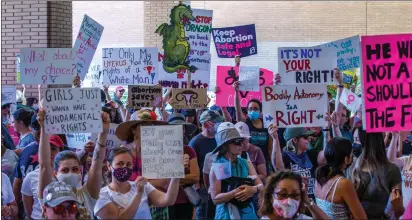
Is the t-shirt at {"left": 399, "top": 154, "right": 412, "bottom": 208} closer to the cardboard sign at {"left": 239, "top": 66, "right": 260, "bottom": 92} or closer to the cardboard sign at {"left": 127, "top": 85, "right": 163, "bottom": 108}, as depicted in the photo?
the cardboard sign at {"left": 127, "top": 85, "right": 163, "bottom": 108}

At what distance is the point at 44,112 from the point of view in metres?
6.75

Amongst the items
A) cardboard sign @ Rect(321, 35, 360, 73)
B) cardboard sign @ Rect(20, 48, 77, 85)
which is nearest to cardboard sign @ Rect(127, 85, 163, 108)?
cardboard sign @ Rect(20, 48, 77, 85)

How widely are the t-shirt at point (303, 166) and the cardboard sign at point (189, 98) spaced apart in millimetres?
2660

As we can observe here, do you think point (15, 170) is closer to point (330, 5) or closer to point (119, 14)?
point (119, 14)

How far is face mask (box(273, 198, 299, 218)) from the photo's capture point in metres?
5.61

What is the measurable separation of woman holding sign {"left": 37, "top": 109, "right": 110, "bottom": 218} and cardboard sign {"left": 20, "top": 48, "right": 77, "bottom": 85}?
173 cm

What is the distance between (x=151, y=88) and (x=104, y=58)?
163 cm

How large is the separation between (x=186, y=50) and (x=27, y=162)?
4.70 meters

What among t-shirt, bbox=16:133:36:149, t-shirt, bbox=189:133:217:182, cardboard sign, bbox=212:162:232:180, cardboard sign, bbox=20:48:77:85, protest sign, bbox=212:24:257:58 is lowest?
cardboard sign, bbox=212:162:232:180

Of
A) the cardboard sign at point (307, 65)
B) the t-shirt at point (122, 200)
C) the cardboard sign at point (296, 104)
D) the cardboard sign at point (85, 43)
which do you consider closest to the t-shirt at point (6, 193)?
the t-shirt at point (122, 200)

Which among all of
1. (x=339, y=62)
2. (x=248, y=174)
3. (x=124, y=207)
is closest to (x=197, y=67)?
(x=339, y=62)

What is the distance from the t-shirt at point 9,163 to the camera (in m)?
7.98

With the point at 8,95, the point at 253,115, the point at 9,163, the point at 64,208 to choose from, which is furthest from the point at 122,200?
the point at 8,95

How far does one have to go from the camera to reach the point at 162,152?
6695 mm
